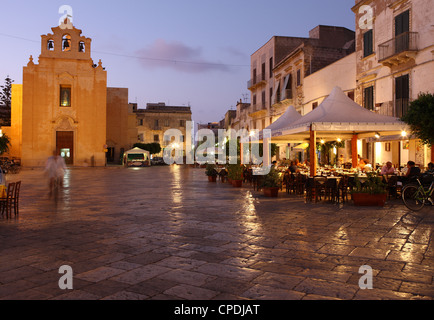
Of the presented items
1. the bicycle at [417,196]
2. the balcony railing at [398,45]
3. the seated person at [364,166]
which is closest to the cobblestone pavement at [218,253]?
the bicycle at [417,196]

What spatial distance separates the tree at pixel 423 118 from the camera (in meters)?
11.1

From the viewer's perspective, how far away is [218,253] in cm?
493

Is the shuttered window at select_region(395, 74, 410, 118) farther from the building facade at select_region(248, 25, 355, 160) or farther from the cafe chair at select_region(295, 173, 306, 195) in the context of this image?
the cafe chair at select_region(295, 173, 306, 195)

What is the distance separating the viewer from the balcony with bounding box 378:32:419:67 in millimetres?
15086

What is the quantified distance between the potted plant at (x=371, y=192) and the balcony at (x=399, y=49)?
8.36 m

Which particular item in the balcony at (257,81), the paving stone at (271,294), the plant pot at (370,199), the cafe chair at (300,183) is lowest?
the paving stone at (271,294)

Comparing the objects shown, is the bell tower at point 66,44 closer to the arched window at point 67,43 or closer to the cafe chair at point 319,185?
the arched window at point 67,43

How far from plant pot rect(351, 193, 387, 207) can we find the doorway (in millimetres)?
32081

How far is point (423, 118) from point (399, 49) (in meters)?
5.80

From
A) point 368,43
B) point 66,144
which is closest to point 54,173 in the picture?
point 368,43

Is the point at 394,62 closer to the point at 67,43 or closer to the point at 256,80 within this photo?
the point at 256,80

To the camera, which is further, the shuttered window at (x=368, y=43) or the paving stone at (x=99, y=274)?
the shuttered window at (x=368, y=43)

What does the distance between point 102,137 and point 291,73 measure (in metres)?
19.8

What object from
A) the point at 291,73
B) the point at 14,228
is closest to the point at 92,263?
the point at 14,228
